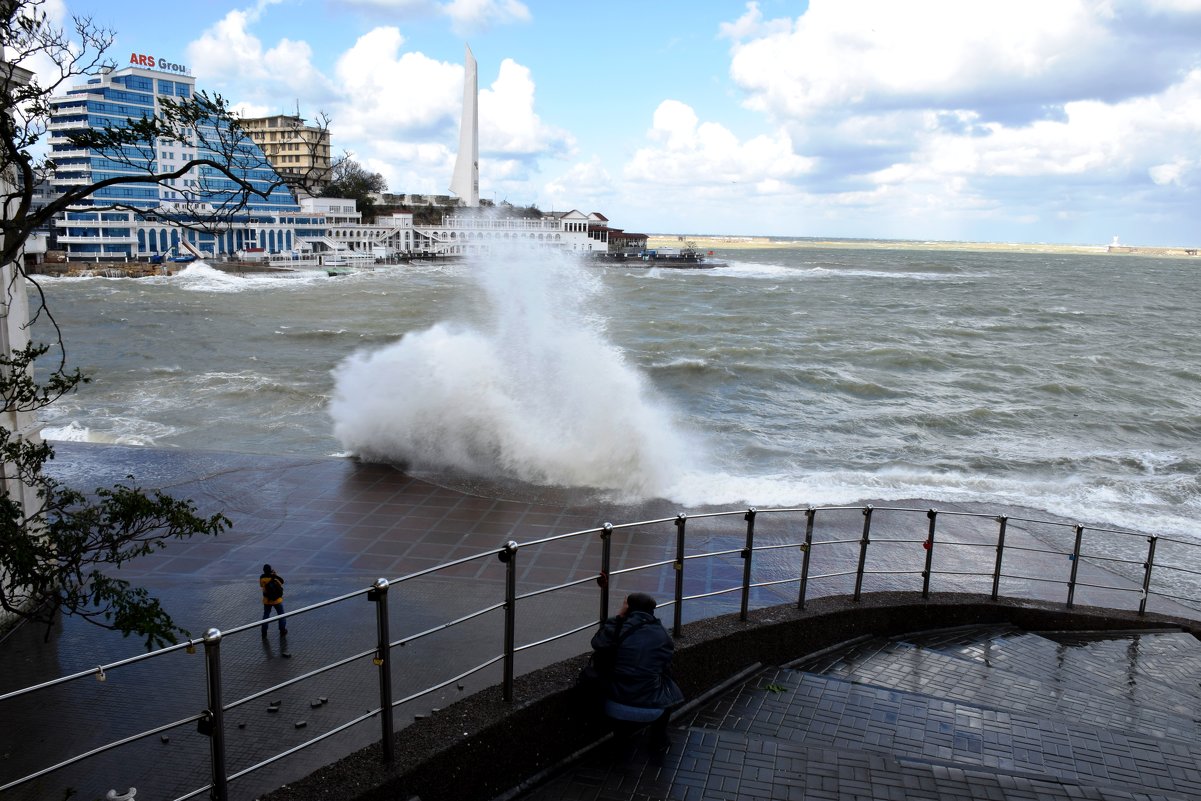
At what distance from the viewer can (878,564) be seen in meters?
8.88

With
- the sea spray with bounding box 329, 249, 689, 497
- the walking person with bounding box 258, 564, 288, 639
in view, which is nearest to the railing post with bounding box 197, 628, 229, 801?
the walking person with bounding box 258, 564, 288, 639

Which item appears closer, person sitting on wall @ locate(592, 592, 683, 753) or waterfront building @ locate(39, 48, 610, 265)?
person sitting on wall @ locate(592, 592, 683, 753)

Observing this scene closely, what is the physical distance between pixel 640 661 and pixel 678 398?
19189mm

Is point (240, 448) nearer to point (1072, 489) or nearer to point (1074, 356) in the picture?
point (1072, 489)

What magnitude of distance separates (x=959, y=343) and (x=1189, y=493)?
76.2 ft

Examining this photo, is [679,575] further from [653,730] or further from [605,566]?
[653,730]

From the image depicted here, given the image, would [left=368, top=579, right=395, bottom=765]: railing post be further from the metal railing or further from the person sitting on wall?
the person sitting on wall

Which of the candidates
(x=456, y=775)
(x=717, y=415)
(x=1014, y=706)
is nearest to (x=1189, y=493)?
(x=717, y=415)

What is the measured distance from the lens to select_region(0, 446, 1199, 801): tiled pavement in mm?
4219

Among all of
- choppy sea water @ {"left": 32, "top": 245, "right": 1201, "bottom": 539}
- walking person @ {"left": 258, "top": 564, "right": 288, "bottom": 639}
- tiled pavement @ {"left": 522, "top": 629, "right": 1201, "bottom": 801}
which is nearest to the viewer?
tiled pavement @ {"left": 522, "top": 629, "right": 1201, "bottom": 801}

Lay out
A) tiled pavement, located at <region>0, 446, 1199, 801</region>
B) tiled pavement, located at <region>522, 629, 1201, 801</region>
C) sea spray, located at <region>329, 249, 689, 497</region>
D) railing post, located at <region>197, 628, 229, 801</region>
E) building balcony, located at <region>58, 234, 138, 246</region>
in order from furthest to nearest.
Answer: building balcony, located at <region>58, 234, 138, 246</region>, sea spray, located at <region>329, 249, 689, 497</region>, tiled pavement, located at <region>0, 446, 1199, 801</region>, tiled pavement, located at <region>522, 629, 1201, 801</region>, railing post, located at <region>197, 628, 229, 801</region>

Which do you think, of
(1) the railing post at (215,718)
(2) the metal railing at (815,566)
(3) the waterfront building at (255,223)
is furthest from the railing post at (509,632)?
(3) the waterfront building at (255,223)

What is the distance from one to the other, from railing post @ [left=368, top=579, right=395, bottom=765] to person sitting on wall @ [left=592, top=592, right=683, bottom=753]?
112 cm

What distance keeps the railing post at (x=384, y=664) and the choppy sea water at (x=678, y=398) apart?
783cm
